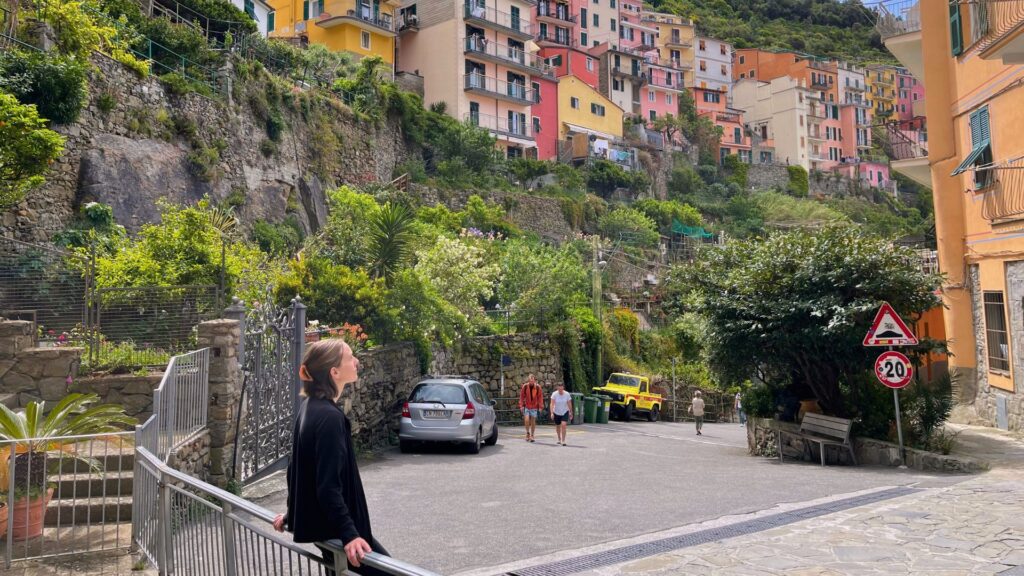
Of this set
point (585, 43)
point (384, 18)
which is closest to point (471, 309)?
point (384, 18)

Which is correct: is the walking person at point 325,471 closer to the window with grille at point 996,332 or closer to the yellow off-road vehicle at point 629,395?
the window with grille at point 996,332

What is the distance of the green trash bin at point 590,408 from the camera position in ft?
86.8

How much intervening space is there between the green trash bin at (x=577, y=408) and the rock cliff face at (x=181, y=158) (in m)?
12.7

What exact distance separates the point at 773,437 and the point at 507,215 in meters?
28.8

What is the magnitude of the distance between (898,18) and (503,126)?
35.5 meters

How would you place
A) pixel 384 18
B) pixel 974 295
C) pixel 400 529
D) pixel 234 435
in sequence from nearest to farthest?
1. pixel 400 529
2. pixel 234 435
3. pixel 974 295
4. pixel 384 18

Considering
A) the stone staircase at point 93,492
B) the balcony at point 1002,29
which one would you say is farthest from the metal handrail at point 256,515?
the balcony at point 1002,29

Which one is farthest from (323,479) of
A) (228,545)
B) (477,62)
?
(477,62)

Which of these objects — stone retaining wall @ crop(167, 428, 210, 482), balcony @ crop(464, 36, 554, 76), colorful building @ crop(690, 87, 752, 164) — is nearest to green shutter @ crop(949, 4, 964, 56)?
stone retaining wall @ crop(167, 428, 210, 482)

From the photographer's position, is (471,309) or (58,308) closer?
(58,308)

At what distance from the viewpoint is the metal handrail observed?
118 inches

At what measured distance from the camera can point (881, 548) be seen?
6809 millimetres

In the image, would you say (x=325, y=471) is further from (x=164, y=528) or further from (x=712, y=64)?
(x=712, y=64)

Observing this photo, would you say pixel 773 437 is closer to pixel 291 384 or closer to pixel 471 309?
pixel 291 384
